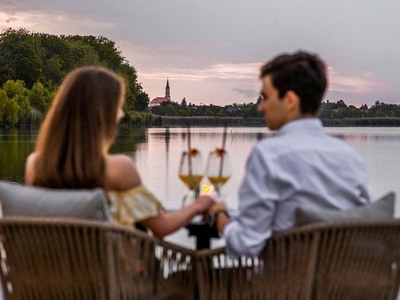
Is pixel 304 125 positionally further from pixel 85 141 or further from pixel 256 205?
pixel 85 141

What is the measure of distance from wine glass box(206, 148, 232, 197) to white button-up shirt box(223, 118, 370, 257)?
75cm

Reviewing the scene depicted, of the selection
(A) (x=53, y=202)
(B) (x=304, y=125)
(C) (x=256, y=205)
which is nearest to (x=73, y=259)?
(A) (x=53, y=202)

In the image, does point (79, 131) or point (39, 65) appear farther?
point (39, 65)

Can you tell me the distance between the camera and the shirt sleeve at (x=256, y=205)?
10.5ft

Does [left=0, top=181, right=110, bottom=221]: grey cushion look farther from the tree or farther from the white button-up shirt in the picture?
the tree

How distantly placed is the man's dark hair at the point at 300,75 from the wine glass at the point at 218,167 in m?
0.80

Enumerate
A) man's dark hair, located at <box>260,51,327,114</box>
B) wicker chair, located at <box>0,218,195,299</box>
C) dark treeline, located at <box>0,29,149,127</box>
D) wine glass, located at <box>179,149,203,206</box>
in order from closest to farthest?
1. wicker chair, located at <box>0,218,195,299</box>
2. man's dark hair, located at <box>260,51,327,114</box>
3. wine glass, located at <box>179,149,203,206</box>
4. dark treeline, located at <box>0,29,149,127</box>

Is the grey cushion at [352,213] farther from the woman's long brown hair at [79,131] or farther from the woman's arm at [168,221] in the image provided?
the woman's long brown hair at [79,131]

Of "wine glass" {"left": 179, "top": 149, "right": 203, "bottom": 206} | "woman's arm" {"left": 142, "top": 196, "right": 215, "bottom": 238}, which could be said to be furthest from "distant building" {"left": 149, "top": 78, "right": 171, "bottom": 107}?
"woman's arm" {"left": 142, "top": 196, "right": 215, "bottom": 238}

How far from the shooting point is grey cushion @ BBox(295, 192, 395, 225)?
3.17m

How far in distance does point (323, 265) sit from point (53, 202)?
96 cm

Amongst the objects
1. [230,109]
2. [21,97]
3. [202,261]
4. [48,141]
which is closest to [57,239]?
[48,141]

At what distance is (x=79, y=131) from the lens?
3.30 metres

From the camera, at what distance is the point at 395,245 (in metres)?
3.33
